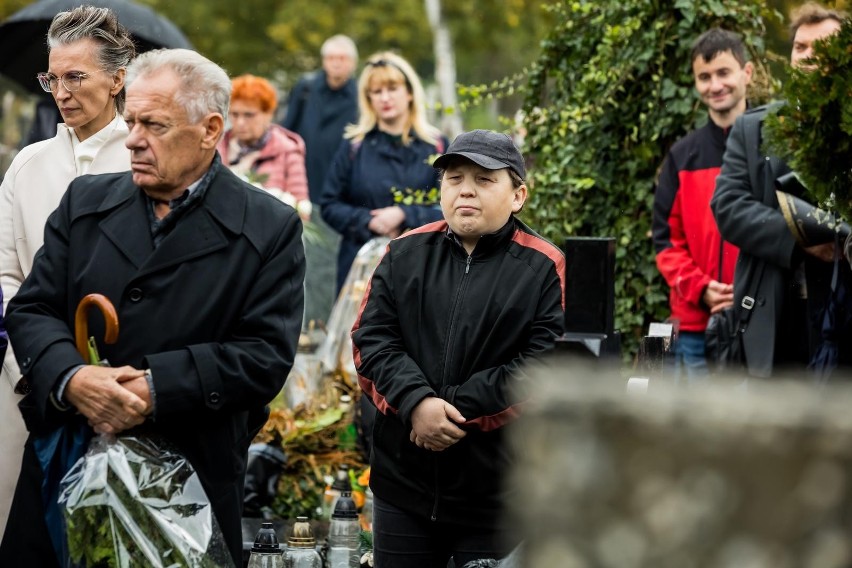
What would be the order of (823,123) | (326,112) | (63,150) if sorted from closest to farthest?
(63,150) → (823,123) → (326,112)

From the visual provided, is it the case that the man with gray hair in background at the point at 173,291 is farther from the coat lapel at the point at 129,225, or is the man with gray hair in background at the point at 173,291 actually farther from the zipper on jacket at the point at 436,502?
the zipper on jacket at the point at 436,502

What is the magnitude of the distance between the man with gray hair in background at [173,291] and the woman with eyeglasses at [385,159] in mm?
4767

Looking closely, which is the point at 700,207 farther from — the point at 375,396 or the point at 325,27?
the point at 325,27

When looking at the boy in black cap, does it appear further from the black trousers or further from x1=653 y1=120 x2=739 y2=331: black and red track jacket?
x1=653 y1=120 x2=739 y2=331: black and red track jacket

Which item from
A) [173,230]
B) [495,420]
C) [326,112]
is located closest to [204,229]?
[173,230]

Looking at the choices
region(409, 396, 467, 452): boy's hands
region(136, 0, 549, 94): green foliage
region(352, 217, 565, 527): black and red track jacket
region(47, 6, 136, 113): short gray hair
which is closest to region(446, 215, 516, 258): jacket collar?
region(352, 217, 565, 527): black and red track jacket

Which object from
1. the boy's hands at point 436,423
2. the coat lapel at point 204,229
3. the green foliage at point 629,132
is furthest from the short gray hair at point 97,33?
the green foliage at point 629,132

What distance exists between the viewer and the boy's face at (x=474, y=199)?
475cm

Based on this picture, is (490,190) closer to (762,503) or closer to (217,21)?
(762,503)

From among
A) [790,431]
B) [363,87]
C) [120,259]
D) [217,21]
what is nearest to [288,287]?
[120,259]

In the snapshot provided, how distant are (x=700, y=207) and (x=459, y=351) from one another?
3.23 metres

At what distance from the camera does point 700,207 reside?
758cm

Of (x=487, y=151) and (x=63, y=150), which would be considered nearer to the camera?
(x=487, y=151)

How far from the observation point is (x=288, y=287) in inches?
178
